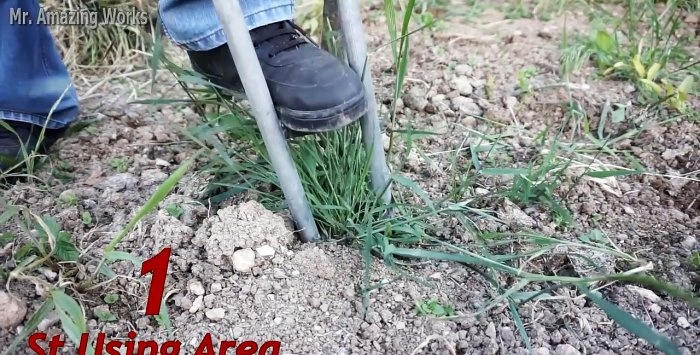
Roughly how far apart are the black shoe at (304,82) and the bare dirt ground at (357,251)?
7.5 inches

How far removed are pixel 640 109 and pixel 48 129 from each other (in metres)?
1.30

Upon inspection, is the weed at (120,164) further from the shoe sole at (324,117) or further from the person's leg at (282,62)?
the shoe sole at (324,117)

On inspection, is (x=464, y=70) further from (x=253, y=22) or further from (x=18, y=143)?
(x=18, y=143)

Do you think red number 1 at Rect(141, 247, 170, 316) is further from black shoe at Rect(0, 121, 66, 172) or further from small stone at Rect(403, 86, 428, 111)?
small stone at Rect(403, 86, 428, 111)

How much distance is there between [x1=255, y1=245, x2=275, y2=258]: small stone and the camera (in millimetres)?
1087

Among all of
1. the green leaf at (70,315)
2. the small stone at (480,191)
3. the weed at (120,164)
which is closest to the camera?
the green leaf at (70,315)

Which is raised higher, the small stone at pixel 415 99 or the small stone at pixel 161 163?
the small stone at pixel 161 163

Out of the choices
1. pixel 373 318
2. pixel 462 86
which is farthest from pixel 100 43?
pixel 373 318

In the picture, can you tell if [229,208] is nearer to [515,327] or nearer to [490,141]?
[515,327]

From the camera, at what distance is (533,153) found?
1.42 m

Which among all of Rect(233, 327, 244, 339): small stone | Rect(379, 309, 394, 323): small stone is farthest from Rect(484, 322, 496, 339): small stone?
Rect(233, 327, 244, 339): small stone

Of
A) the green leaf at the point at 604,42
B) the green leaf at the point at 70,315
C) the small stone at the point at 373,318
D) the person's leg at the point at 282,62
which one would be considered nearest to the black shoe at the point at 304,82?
the person's leg at the point at 282,62

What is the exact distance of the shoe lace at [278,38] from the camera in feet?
3.77

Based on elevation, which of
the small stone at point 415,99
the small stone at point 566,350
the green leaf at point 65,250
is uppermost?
the green leaf at point 65,250
